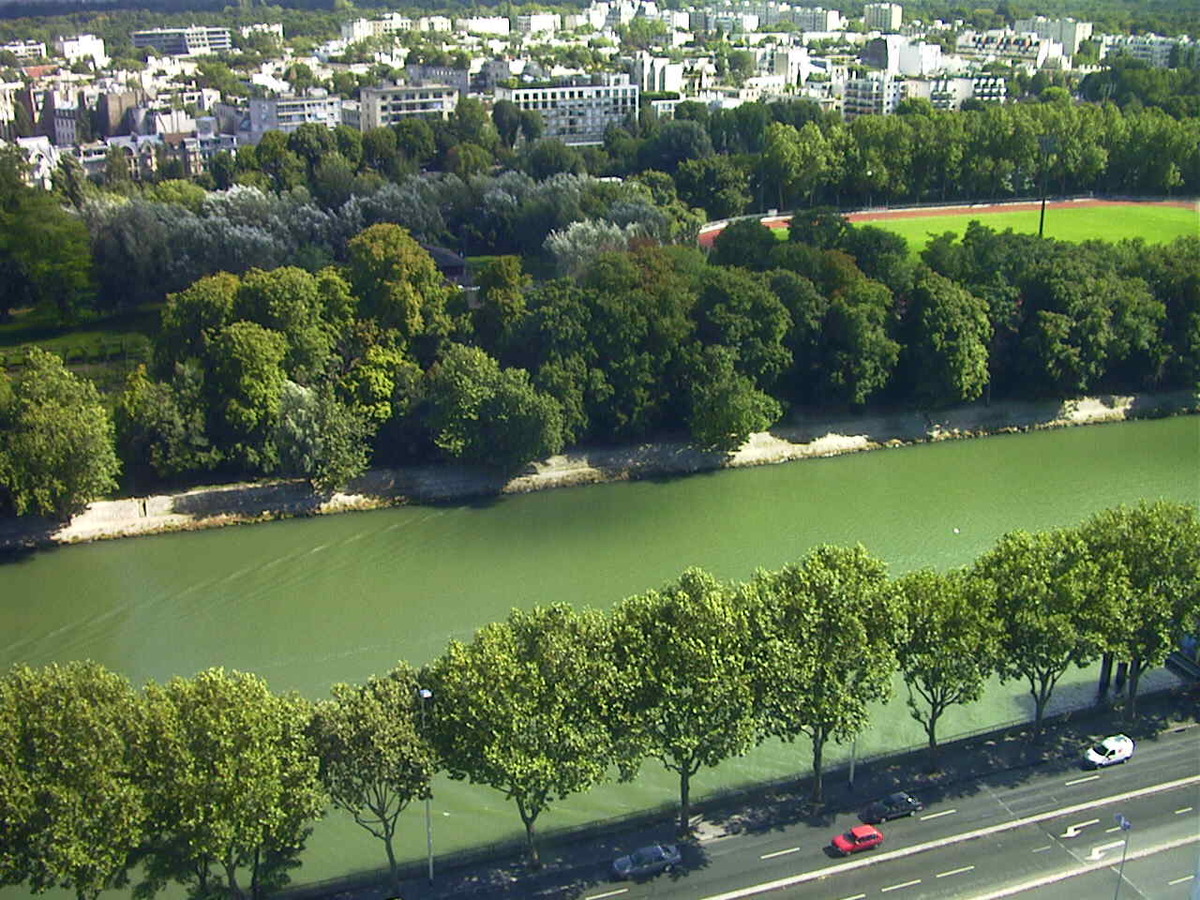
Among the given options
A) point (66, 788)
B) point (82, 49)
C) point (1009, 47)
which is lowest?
point (66, 788)

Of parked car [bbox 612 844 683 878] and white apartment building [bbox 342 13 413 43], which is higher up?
white apartment building [bbox 342 13 413 43]

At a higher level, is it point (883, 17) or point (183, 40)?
point (883, 17)

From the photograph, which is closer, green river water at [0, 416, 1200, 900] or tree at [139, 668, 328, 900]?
tree at [139, 668, 328, 900]

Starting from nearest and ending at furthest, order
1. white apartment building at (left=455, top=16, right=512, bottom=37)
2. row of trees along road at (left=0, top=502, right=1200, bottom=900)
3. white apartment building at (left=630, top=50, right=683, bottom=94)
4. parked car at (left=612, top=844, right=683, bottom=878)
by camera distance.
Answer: row of trees along road at (left=0, top=502, right=1200, bottom=900) < parked car at (left=612, top=844, right=683, bottom=878) < white apartment building at (left=630, top=50, right=683, bottom=94) < white apartment building at (left=455, top=16, right=512, bottom=37)

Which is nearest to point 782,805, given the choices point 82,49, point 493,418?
point 493,418

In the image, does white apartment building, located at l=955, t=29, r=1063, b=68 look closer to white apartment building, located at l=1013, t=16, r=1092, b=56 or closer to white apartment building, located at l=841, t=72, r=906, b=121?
white apartment building, located at l=1013, t=16, r=1092, b=56

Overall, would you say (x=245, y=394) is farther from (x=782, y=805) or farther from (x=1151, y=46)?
→ (x=1151, y=46)

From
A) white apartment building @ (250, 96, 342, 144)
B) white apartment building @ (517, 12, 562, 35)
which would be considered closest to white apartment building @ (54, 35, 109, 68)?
white apartment building @ (517, 12, 562, 35)

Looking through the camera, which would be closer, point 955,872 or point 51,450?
point 955,872
